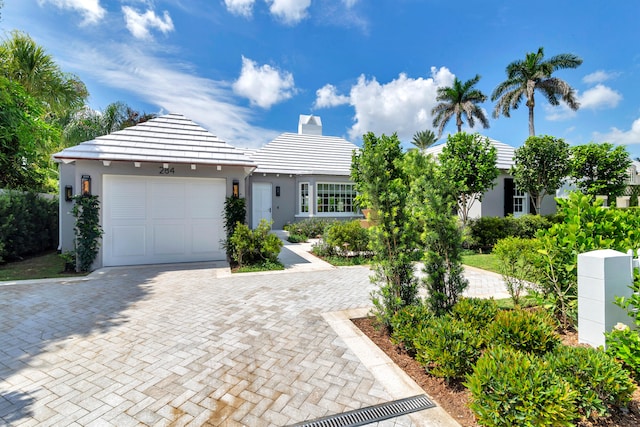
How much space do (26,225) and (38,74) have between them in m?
5.55

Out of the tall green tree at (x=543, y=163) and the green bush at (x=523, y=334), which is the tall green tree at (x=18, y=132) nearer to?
the green bush at (x=523, y=334)

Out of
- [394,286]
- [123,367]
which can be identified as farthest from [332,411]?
[123,367]

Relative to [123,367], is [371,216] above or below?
above

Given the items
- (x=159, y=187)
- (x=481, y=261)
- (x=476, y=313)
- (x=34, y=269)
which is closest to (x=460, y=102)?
(x=481, y=261)

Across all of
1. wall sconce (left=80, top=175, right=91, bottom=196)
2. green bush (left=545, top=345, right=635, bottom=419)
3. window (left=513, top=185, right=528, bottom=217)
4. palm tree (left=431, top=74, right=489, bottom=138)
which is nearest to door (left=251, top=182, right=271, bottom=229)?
wall sconce (left=80, top=175, right=91, bottom=196)

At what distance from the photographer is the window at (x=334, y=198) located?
55.2 ft

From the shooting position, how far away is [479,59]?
12.2 metres

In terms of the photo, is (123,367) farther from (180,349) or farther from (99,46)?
(99,46)

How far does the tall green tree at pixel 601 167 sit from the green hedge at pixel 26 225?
22026mm

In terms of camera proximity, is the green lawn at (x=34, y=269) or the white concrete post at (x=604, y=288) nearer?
the white concrete post at (x=604, y=288)

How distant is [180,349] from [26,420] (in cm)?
146

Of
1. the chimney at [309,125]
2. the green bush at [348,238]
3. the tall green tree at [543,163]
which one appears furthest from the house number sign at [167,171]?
the tall green tree at [543,163]

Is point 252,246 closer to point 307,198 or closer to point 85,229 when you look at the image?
point 85,229

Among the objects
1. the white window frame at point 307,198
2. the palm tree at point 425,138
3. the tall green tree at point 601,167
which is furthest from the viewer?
the palm tree at point 425,138
